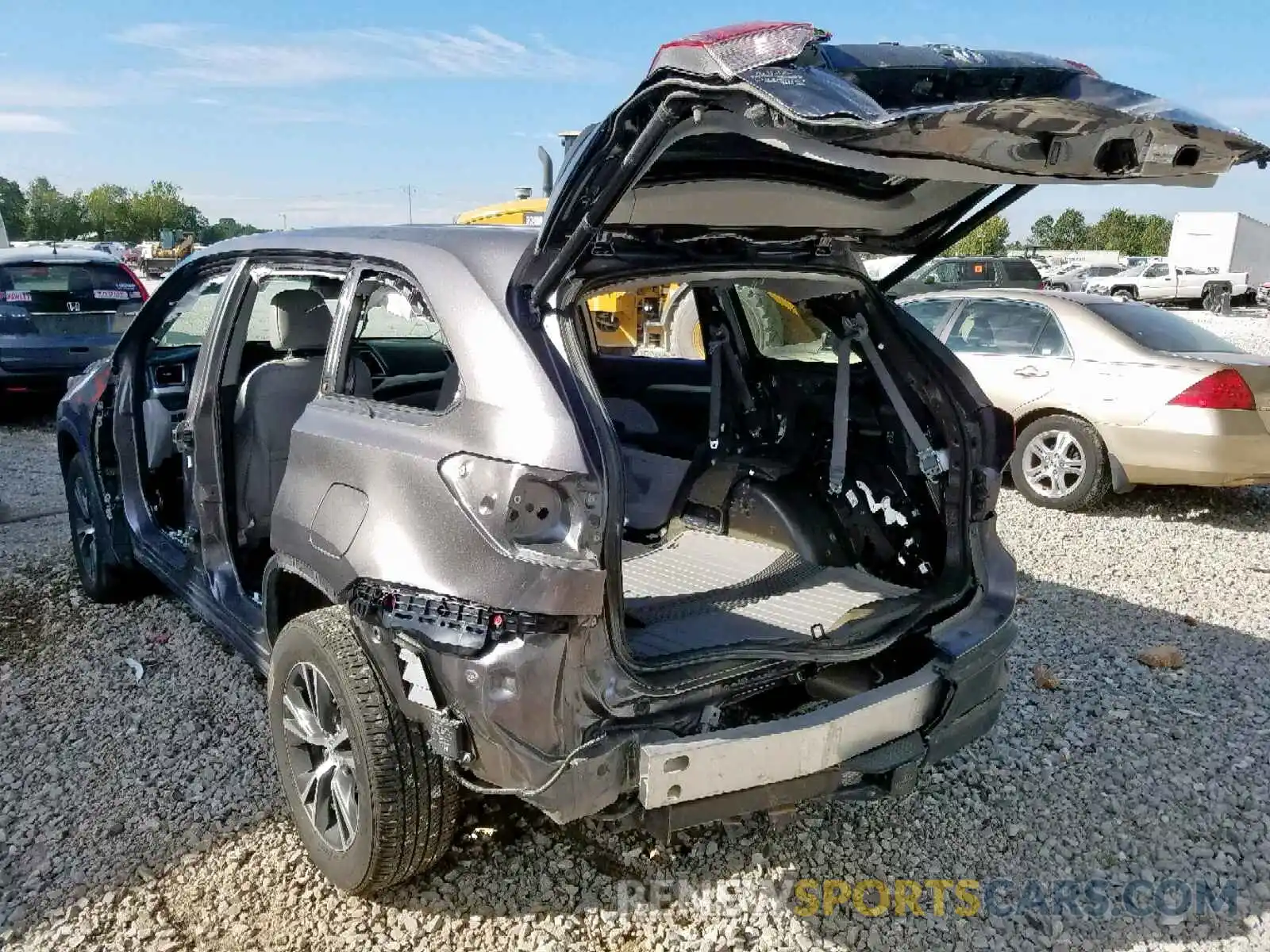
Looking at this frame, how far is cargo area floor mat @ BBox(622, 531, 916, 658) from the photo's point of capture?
2.89 meters

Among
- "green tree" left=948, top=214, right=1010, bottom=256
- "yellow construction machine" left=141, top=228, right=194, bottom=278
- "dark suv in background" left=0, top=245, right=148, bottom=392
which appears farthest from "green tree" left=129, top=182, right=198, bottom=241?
"dark suv in background" left=0, top=245, right=148, bottom=392

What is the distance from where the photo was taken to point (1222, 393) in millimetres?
6125

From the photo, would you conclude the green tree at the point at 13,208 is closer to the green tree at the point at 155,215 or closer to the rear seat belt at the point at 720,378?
the green tree at the point at 155,215

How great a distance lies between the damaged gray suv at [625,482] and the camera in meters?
1.99

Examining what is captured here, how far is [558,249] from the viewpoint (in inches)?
92.0

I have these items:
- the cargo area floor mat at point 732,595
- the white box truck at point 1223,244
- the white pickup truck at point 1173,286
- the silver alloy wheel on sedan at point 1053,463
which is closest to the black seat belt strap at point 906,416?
the cargo area floor mat at point 732,595

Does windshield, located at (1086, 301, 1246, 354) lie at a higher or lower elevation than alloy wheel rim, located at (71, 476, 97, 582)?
higher

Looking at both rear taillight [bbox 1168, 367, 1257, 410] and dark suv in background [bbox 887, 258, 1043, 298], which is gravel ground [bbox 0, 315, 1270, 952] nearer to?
rear taillight [bbox 1168, 367, 1257, 410]

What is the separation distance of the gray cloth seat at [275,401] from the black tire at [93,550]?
4.12ft

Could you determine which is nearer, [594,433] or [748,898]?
[594,433]

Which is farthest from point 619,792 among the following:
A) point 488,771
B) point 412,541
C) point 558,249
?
point 558,249

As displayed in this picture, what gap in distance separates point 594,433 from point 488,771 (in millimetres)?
823

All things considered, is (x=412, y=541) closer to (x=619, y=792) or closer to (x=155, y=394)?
(x=619, y=792)

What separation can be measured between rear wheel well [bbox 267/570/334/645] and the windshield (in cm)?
590
